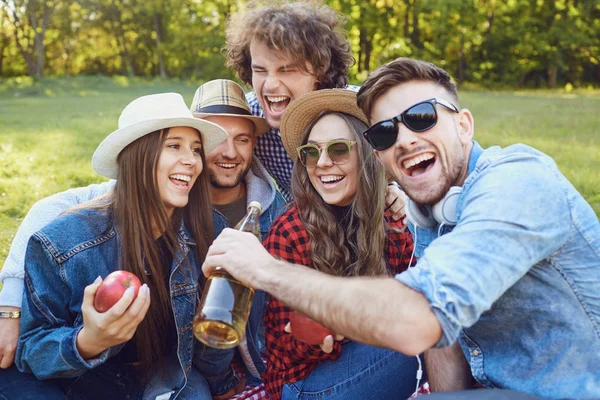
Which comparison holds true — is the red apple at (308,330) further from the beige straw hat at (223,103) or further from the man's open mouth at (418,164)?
the beige straw hat at (223,103)

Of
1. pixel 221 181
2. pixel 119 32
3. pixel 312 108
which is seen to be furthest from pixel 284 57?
pixel 119 32

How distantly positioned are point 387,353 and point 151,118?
1966 mm

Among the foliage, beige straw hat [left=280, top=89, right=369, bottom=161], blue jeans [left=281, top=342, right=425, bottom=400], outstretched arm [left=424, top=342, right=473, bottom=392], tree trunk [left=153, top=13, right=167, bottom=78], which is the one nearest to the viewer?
outstretched arm [left=424, top=342, right=473, bottom=392]

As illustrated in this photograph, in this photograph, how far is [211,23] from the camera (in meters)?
44.8

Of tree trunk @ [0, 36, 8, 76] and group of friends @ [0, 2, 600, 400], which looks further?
tree trunk @ [0, 36, 8, 76]

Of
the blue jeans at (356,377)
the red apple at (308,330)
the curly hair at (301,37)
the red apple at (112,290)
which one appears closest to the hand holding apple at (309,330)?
the red apple at (308,330)

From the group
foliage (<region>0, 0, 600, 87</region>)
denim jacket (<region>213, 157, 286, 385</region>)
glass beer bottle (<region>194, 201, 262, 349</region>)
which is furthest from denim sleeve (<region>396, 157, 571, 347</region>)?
foliage (<region>0, 0, 600, 87</region>)

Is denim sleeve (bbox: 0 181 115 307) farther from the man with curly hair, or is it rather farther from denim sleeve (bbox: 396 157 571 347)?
denim sleeve (bbox: 396 157 571 347)

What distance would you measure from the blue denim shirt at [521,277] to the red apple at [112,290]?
138 centimetres

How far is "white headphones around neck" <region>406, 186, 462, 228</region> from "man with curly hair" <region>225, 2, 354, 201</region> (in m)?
2.31

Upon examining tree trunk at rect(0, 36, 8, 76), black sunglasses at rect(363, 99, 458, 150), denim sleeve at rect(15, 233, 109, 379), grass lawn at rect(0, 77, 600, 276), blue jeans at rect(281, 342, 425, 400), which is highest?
black sunglasses at rect(363, 99, 458, 150)

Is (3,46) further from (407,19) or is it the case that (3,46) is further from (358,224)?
(358,224)

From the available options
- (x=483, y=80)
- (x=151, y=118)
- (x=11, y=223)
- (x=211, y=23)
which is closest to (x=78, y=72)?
(x=211, y=23)

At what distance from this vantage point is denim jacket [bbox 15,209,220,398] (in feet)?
9.73
